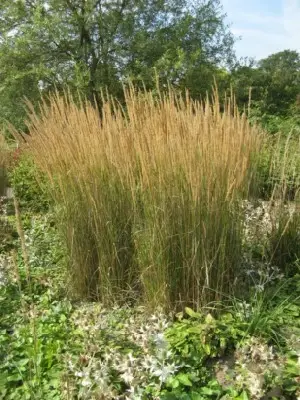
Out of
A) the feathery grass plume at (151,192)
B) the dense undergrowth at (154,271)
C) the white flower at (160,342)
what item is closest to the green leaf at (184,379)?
the dense undergrowth at (154,271)

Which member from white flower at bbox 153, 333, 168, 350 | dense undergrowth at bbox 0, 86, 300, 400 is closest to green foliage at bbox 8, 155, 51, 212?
dense undergrowth at bbox 0, 86, 300, 400

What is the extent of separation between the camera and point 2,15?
11.9 meters

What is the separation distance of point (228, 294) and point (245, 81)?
37.9 feet

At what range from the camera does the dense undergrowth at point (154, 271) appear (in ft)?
5.99

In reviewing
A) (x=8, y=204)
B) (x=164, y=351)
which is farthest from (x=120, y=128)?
(x=8, y=204)

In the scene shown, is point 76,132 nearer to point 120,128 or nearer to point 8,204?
point 120,128

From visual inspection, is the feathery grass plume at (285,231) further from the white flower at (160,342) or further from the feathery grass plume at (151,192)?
the white flower at (160,342)

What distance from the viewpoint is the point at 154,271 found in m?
2.31

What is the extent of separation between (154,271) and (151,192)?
1.36 ft

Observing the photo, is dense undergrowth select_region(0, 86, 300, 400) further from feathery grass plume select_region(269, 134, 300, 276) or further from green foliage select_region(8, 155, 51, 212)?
green foliage select_region(8, 155, 51, 212)

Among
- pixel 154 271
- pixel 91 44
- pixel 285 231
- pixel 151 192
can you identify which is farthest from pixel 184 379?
pixel 91 44

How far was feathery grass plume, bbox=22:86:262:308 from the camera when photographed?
218 centimetres

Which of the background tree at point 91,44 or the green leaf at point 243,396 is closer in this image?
the green leaf at point 243,396

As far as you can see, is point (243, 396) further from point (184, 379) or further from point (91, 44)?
point (91, 44)
